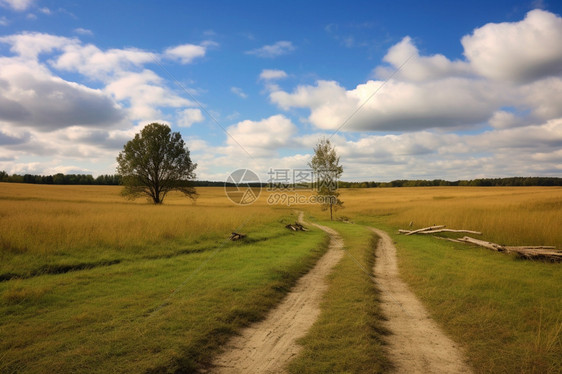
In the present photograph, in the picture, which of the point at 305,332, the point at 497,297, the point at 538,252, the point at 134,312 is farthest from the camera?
the point at 538,252

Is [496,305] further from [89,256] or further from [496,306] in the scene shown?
[89,256]

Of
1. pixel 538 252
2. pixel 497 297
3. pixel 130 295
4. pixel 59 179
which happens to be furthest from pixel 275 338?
pixel 59 179

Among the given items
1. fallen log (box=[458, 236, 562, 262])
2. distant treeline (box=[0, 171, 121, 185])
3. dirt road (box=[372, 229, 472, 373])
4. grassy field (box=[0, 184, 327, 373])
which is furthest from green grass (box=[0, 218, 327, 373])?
distant treeline (box=[0, 171, 121, 185])

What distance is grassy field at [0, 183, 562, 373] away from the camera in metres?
5.11

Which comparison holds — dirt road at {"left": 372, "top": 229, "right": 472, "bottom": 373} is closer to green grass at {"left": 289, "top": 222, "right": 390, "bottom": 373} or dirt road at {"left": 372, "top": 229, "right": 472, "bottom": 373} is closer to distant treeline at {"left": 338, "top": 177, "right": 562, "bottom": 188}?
green grass at {"left": 289, "top": 222, "right": 390, "bottom": 373}

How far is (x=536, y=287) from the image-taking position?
9.23 m

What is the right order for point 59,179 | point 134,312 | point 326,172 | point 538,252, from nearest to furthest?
point 134,312 < point 538,252 < point 326,172 < point 59,179

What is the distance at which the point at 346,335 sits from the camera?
5.91 m

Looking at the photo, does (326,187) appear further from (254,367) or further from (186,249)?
(254,367)

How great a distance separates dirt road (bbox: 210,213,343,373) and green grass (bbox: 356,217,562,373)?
10.0 ft

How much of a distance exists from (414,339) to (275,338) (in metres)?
2.78

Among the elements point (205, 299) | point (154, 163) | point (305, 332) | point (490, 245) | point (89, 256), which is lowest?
point (490, 245)

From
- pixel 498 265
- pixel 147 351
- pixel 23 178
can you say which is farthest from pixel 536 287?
pixel 23 178

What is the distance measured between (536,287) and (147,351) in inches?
432
